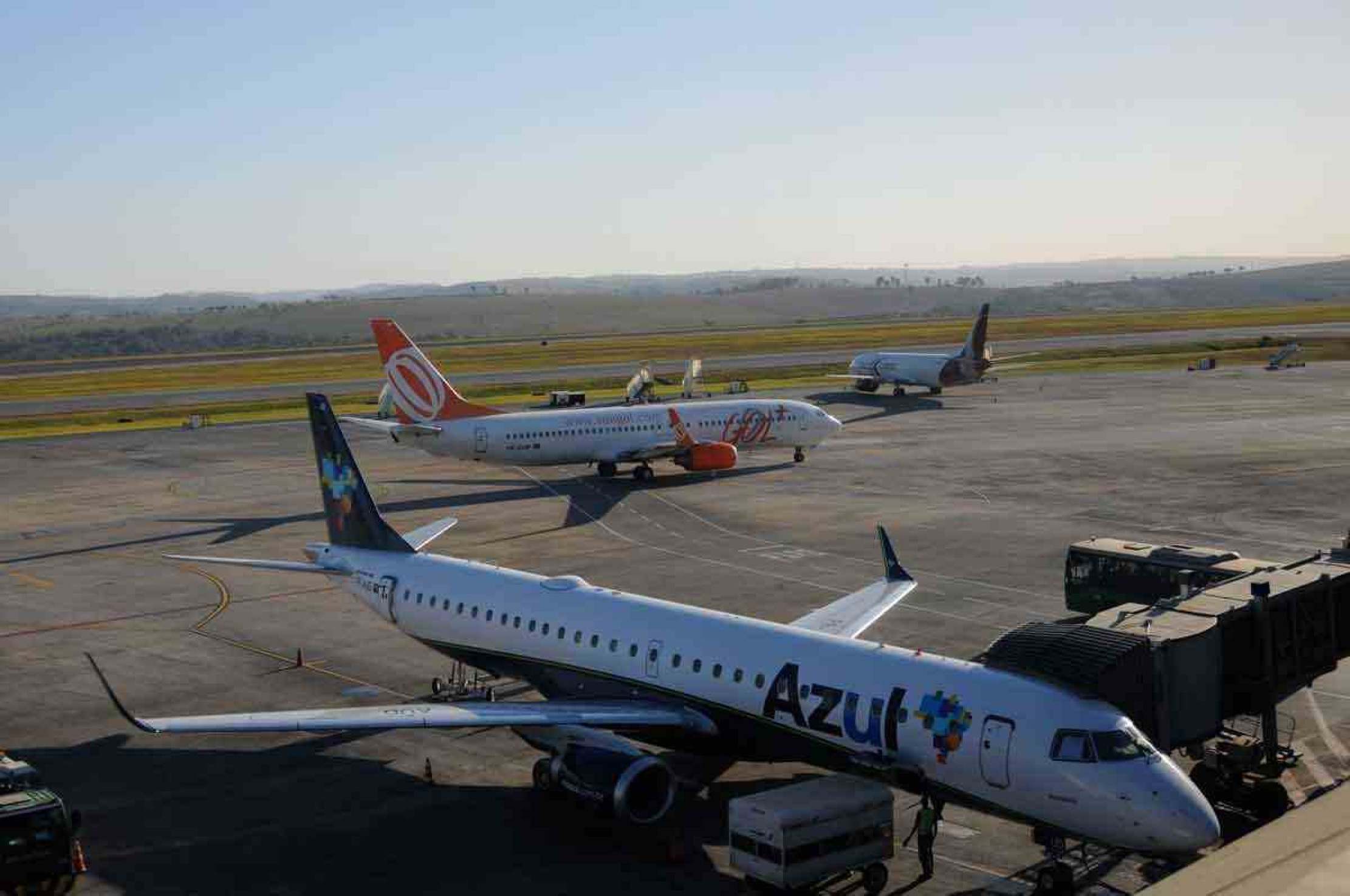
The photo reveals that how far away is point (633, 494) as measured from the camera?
245 feet

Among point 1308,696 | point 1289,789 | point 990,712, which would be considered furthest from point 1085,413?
point 990,712

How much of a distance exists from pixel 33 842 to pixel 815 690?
15.2m

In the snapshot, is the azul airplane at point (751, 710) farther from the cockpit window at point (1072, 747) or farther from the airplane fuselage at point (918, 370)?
the airplane fuselage at point (918, 370)

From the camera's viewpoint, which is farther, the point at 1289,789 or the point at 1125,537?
the point at 1125,537

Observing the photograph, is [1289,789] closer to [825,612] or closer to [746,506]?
[825,612]

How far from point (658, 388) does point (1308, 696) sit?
106572mm

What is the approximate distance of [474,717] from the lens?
28391 millimetres

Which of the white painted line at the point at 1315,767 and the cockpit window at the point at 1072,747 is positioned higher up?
the cockpit window at the point at 1072,747

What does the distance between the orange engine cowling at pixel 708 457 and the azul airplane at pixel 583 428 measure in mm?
52

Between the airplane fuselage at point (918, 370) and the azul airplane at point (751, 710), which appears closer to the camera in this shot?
the azul airplane at point (751, 710)

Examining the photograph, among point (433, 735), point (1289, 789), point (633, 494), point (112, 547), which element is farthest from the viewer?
point (633, 494)

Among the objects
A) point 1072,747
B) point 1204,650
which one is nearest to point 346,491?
point 1072,747

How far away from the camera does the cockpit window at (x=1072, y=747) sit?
75.4ft

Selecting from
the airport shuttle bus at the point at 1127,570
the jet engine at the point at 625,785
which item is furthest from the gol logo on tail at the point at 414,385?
the jet engine at the point at 625,785
